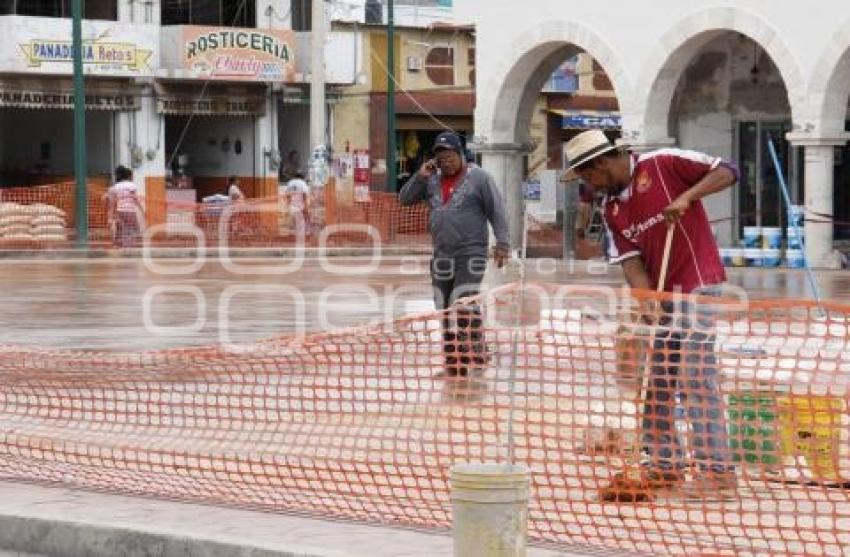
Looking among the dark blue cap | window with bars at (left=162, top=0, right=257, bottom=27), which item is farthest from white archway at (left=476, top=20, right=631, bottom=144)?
the dark blue cap

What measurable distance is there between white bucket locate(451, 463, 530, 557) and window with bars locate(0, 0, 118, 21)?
42546 mm

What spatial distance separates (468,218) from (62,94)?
112 feet

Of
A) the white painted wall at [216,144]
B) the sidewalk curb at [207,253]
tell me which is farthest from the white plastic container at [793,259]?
the white painted wall at [216,144]

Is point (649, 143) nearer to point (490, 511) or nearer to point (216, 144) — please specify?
point (216, 144)

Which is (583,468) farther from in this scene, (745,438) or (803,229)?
(803,229)

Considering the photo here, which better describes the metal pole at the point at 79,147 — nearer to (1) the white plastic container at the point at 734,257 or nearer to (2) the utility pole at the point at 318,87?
(2) the utility pole at the point at 318,87

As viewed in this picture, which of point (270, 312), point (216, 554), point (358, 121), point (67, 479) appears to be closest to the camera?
point (216, 554)

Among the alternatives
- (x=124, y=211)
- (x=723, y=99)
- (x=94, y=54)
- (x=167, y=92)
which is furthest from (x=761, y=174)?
(x=167, y=92)

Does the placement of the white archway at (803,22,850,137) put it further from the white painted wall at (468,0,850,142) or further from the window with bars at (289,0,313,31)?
the window with bars at (289,0,313,31)

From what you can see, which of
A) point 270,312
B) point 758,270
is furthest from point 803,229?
point 270,312

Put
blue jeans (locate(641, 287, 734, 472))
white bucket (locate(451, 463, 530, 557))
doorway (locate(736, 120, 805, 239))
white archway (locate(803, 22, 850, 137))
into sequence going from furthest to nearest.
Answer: doorway (locate(736, 120, 805, 239)) → white archway (locate(803, 22, 850, 137)) → blue jeans (locate(641, 287, 734, 472)) → white bucket (locate(451, 463, 530, 557))

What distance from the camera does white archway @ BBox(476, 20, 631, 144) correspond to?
3344 cm

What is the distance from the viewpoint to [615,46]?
109 ft

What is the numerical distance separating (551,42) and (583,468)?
2607cm
